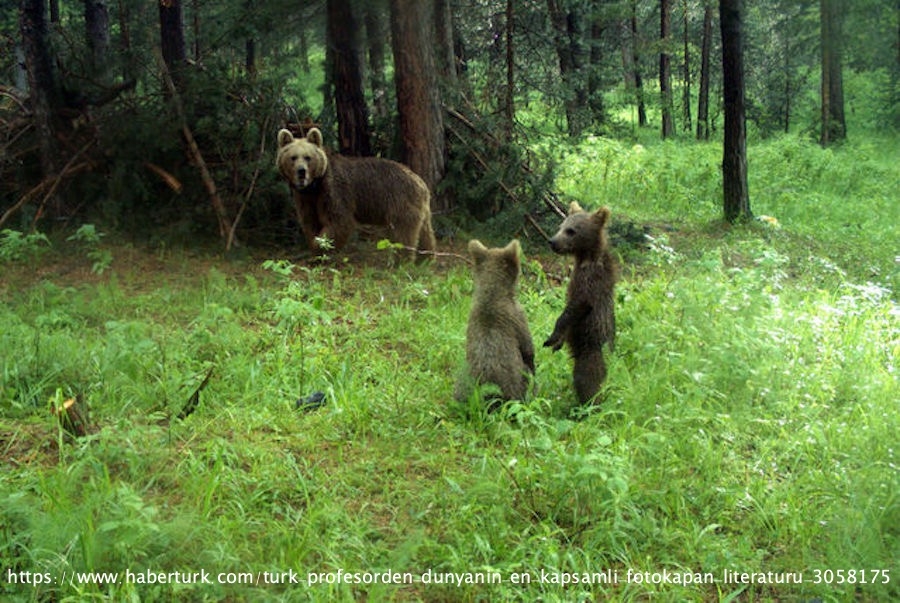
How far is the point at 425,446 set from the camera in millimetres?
5023

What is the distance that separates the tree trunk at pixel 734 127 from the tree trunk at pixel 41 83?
1025cm

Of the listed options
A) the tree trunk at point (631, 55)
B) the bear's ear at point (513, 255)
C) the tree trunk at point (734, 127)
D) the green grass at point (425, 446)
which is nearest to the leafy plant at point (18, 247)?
the green grass at point (425, 446)

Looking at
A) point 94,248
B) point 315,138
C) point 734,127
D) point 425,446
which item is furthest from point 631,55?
point 425,446

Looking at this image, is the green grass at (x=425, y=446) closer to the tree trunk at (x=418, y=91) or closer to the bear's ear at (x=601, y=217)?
the bear's ear at (x=601, y=217)

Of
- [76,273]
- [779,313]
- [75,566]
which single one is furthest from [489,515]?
[76,273]

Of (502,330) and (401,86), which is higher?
(401,86)

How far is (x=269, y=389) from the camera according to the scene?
5730mm

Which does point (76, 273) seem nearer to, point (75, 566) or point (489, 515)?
point (75, 566)

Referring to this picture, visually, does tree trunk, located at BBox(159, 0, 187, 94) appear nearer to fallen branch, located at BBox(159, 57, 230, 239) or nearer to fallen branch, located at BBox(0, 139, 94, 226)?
fallen branch, located at BBox(159, 57, 230, 239)

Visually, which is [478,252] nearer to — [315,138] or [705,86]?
[315,138]

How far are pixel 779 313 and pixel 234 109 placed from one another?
7323 mm

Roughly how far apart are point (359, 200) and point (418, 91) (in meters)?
1.84

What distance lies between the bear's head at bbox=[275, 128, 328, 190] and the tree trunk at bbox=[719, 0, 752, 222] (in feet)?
23.7

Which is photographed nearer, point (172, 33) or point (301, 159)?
point (301, 159)
